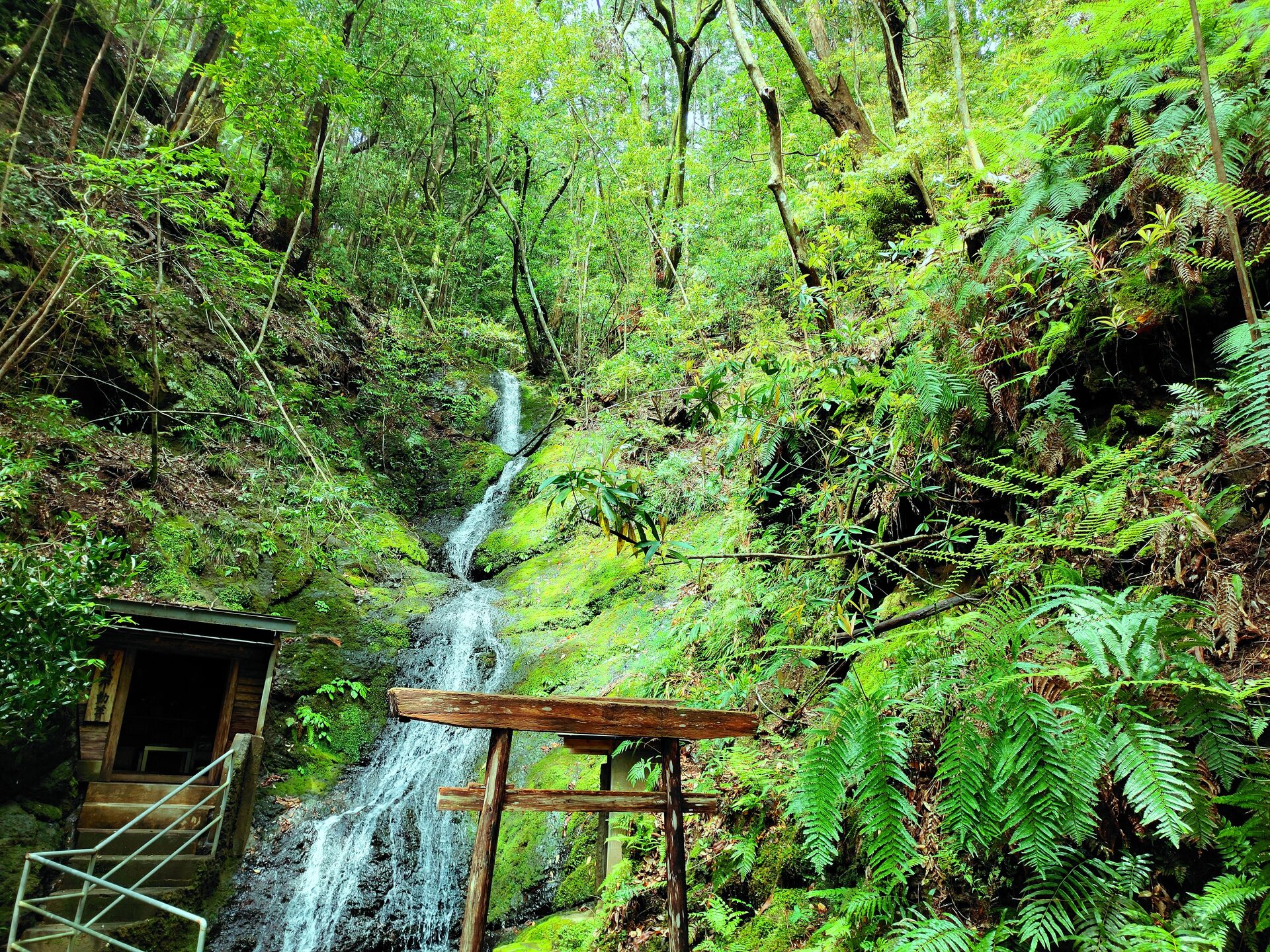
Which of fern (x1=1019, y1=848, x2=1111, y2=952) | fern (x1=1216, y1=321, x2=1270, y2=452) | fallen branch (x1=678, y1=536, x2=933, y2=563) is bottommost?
fern (x1=1019, y1=848, x2=1111, y2=952)

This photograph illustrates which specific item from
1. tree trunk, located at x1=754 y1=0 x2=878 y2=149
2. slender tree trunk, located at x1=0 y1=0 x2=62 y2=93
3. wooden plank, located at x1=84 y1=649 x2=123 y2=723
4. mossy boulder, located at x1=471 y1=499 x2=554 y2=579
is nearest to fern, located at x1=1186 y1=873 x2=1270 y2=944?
tree trunk, located at x1=754 y1=0 x2=878 y2=149

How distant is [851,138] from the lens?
7430 millimetres

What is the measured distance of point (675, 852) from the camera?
3699 millimetres

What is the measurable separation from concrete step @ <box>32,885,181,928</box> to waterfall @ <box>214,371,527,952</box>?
30.4 inches

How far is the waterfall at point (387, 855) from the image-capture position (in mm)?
7461

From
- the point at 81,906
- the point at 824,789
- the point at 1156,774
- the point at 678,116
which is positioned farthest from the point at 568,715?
the point at 678,116

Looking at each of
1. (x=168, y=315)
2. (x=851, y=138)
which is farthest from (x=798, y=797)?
(x=168, y=315)

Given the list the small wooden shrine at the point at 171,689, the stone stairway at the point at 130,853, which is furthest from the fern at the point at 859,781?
the stone stairway at the point at 130,853

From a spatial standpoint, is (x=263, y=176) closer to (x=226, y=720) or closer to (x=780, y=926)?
(x=226, y=720)

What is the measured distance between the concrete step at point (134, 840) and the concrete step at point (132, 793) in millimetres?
311

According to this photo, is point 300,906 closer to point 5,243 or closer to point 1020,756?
point 1020,756

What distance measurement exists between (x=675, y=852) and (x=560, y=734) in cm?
102

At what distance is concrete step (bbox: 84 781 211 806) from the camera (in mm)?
7516

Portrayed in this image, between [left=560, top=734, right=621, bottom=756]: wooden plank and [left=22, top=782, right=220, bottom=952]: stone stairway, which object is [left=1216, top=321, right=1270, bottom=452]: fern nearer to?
[left=560, top=734, right=621, bottom=756]: wooden plank
